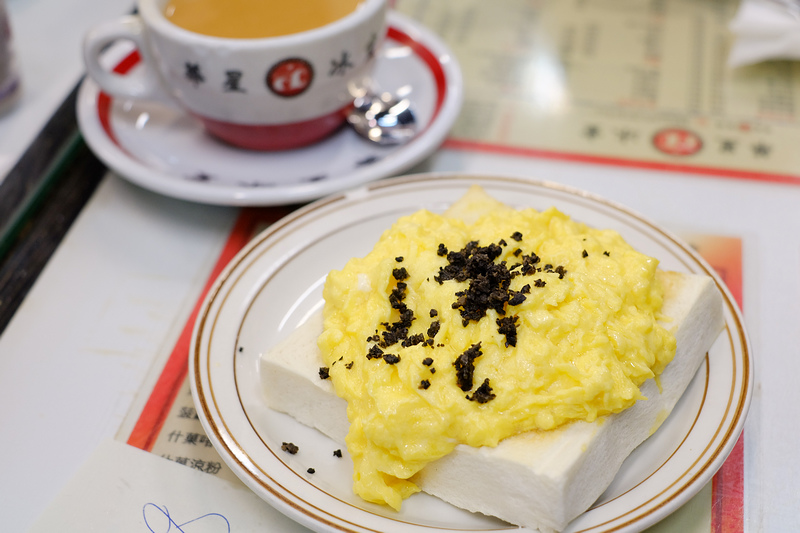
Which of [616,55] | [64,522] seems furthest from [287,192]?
[616,55]

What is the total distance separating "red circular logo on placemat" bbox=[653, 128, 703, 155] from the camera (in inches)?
91.9

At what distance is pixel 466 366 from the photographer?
126 centimetres

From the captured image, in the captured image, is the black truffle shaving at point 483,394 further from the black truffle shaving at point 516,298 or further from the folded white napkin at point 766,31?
the folded white napkin at point 766,31

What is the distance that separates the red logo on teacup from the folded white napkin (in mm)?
1721

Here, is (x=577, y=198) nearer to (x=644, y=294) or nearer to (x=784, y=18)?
(x=644, y=294)

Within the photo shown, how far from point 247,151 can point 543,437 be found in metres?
1.43

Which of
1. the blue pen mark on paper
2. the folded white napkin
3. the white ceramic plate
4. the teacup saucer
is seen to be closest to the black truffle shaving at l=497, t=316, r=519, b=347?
the white ceramic plate

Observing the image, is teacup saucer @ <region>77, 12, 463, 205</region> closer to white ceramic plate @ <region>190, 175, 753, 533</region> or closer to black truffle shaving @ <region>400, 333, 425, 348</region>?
white ceramic plate @ <region>190, 175, 753, 533</region>

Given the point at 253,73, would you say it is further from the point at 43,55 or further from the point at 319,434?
the point at 43,55

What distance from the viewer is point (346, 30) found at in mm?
1933

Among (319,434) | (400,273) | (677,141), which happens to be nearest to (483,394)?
(400,273)

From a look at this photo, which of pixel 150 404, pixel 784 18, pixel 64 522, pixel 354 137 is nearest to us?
pixel 64 522

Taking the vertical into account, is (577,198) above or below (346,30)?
Result: below

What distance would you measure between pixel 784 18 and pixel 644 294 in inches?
69.9
